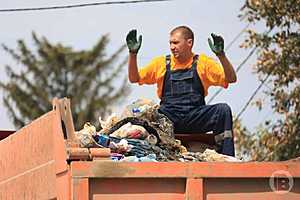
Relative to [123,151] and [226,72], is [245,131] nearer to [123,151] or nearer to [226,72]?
[226,72]

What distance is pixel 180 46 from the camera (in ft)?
19.1

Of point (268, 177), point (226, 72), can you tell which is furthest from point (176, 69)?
point (268, 177)

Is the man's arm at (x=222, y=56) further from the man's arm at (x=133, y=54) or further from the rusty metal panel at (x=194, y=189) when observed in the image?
the rusty metal panel at (x=194, y=189)

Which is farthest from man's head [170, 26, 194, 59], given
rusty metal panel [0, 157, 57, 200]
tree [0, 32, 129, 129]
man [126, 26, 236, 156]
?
tree [0, 32, 129, 129]

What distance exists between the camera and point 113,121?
5219 mm

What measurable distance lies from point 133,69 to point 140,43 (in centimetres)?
19

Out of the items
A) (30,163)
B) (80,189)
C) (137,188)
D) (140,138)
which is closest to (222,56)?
(140,138)

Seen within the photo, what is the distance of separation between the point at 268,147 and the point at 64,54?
1310 centimetres

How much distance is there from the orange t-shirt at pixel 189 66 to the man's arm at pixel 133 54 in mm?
39

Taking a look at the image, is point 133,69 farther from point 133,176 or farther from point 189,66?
point 133,176

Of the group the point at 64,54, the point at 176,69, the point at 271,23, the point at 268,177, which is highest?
the point at 64,54

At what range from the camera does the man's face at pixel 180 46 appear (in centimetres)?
581

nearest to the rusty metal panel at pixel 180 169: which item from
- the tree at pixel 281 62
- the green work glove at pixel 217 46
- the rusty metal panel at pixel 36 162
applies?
the rusty metal panel at pixel 36 162

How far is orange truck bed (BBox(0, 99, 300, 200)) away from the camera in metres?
4.05
